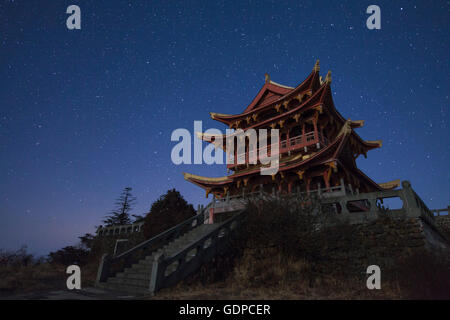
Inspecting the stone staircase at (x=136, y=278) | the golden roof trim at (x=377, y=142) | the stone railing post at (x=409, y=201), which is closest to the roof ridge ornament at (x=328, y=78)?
the golden roof trim at (x=377, y=142)

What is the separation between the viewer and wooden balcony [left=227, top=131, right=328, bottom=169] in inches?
745

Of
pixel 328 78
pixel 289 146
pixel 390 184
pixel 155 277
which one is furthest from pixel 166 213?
pixel 390 184

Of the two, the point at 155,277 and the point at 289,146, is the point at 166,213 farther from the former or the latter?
the point at 289,146

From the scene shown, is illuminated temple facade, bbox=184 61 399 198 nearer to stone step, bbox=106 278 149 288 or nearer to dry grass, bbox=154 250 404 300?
dry grass, bbox=154 250 404 300

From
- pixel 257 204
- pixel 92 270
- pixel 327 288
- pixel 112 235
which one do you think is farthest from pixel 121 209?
pixel 327 288

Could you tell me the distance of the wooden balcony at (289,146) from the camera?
18.9 metres

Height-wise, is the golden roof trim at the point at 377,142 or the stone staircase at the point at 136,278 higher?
the golden roof trim at the point at 377,142

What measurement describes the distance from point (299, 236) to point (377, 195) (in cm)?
370

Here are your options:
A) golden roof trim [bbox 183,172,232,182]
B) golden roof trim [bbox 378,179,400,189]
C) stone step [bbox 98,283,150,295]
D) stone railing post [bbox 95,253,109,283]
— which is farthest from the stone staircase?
golden roof trim [bbox 378,179,400,189]

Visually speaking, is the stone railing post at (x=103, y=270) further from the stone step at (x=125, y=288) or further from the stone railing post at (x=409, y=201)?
the stone railing post at (x=409, y=201)

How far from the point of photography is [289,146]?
20.2 metres

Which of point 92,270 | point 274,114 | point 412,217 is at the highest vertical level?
point 274,114

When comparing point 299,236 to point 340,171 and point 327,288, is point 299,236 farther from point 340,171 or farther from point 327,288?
point 340,171

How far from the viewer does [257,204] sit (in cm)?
1039
